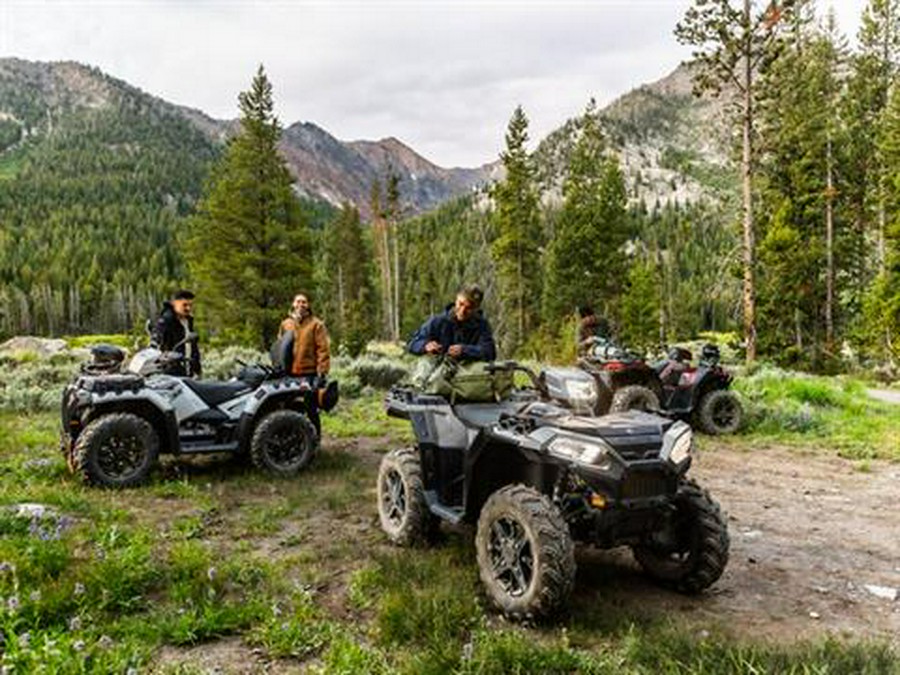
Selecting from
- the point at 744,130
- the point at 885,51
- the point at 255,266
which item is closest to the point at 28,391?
the point at 255,266

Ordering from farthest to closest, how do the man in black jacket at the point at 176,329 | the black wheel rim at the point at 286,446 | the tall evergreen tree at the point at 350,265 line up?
the tall evergreen tree at the point at 350,265 → the man in black jacket at the point at 176,329 → the black wheel rim at the point at 286,446

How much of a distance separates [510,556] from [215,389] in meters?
5.19

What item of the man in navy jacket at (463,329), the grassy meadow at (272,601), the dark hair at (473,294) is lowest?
the grassy meadow at (272,601)

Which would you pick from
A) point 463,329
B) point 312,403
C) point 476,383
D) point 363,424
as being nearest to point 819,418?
point 363,424

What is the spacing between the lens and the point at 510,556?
450 centimetres

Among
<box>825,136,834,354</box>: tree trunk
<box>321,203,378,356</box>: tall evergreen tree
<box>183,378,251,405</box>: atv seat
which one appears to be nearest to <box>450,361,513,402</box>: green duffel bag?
<box>183,378,251,405</box>: atv seat

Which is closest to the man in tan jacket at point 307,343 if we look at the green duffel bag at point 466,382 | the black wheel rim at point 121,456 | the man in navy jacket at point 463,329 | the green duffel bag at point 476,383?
the black wheel rim at point 121,456

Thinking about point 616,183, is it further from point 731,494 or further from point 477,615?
point 477,615

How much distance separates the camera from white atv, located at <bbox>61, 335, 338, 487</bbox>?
754 cm

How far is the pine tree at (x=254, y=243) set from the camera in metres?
26.4

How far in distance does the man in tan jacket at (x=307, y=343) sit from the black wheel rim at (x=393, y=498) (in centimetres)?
327

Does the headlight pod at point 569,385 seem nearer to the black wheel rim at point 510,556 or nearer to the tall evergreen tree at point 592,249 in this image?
the black wheel rim at point 510,556

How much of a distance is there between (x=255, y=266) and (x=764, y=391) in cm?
1917

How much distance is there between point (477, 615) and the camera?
4.33 meters
